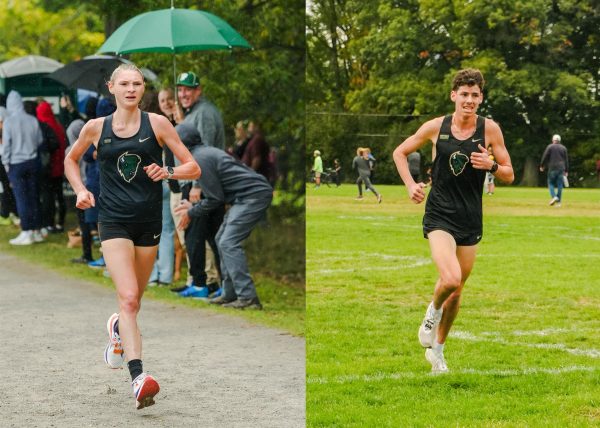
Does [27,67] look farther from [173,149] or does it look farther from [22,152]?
[173,149]

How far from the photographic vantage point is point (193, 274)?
Result: 11930 millimetres

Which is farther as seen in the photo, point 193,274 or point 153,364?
point 193,274

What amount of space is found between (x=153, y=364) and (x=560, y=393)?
3.74 meters

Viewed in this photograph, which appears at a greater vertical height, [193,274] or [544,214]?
[544,214]

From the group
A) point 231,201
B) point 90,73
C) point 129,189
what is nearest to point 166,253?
point 231,201

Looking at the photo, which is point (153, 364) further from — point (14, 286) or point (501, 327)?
point (14, 286)

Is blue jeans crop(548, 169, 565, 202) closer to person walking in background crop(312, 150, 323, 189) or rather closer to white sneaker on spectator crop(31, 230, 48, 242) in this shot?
person walking in background crop(312, 150, 323, 189)

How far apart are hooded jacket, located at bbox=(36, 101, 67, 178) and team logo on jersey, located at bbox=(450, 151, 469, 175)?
13.1m

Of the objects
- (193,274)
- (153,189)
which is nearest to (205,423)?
(153,189)

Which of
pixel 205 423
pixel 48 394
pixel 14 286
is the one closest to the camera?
pixel 205 423

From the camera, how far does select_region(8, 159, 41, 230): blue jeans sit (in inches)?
674

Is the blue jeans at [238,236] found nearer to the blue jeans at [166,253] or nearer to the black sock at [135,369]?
the blue jeans at [166,253]

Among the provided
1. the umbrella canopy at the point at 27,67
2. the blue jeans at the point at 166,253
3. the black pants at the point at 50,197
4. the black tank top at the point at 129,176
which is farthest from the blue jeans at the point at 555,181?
the umbrella canopy at the point at 27,67

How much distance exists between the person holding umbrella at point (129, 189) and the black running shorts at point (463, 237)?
5.29 feet
